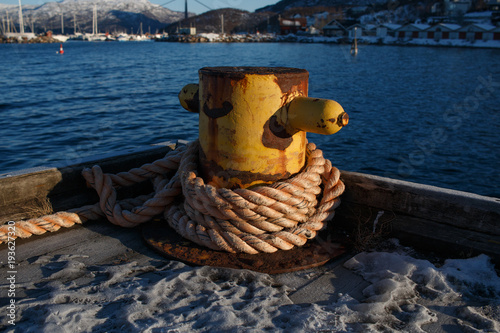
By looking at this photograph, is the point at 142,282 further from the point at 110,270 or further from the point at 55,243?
the point at 55,243

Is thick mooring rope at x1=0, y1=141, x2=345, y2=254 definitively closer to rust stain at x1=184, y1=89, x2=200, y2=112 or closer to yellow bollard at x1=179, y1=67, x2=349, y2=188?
yellow bollard at x1=179, y1=67, x2=349, y2=188

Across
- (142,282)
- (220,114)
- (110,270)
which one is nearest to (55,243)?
(110,270)

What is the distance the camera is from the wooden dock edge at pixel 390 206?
224 centimetres

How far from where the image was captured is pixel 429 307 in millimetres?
1886

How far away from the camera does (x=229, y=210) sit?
2.34 m

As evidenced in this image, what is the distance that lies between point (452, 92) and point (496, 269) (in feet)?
69.3

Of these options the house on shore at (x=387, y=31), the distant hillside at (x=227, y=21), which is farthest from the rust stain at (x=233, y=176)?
the distant hillside at (x=227, y=21)

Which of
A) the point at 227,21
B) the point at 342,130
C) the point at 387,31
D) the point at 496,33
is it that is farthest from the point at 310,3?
the point at 342,130

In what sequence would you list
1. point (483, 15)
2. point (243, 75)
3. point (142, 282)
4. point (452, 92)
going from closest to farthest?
point (142, 282) → point (243, 75) → point (452, 92) → point (483, 15)

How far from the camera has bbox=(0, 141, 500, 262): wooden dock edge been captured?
224cm

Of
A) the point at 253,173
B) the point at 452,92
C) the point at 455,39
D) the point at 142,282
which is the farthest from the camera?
the point at 455,39

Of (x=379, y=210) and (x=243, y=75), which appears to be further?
(x=379, y=210)

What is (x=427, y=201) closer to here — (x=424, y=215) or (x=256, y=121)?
(x=424, y=215)

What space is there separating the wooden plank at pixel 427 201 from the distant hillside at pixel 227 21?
488 ft
